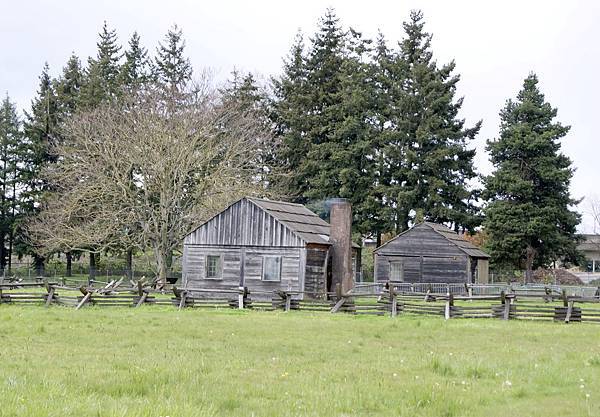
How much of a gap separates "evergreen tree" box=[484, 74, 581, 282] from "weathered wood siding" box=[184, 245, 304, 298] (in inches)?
908

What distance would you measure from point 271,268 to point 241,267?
150 cm

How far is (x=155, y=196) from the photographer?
166ft

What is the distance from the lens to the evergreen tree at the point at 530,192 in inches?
2167

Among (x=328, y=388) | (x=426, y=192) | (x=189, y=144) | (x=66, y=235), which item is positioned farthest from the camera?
(x=426, y=192)

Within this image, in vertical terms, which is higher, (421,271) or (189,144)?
(189,144)

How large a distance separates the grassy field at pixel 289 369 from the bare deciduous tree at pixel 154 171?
2377cm

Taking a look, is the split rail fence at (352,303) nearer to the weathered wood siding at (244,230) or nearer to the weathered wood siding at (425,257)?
the weathered wood siding at (244,230)

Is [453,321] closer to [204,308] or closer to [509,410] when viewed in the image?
[204,308]

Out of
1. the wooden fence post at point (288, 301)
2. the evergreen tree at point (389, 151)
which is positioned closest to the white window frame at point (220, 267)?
the wooden fence post at point (288, 301)

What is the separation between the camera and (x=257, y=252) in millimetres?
37312

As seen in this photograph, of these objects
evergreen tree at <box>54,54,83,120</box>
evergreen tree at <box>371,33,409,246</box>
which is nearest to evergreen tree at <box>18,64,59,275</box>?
evergreen tree at <box>54,54,83,120</box>

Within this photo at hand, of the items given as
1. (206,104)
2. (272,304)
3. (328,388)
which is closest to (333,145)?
(206,104)

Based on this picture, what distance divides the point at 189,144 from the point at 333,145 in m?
16.6

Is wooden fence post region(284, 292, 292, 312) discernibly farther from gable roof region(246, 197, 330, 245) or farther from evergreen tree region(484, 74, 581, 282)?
evergreen tree region(484, 74, 581, 282)
